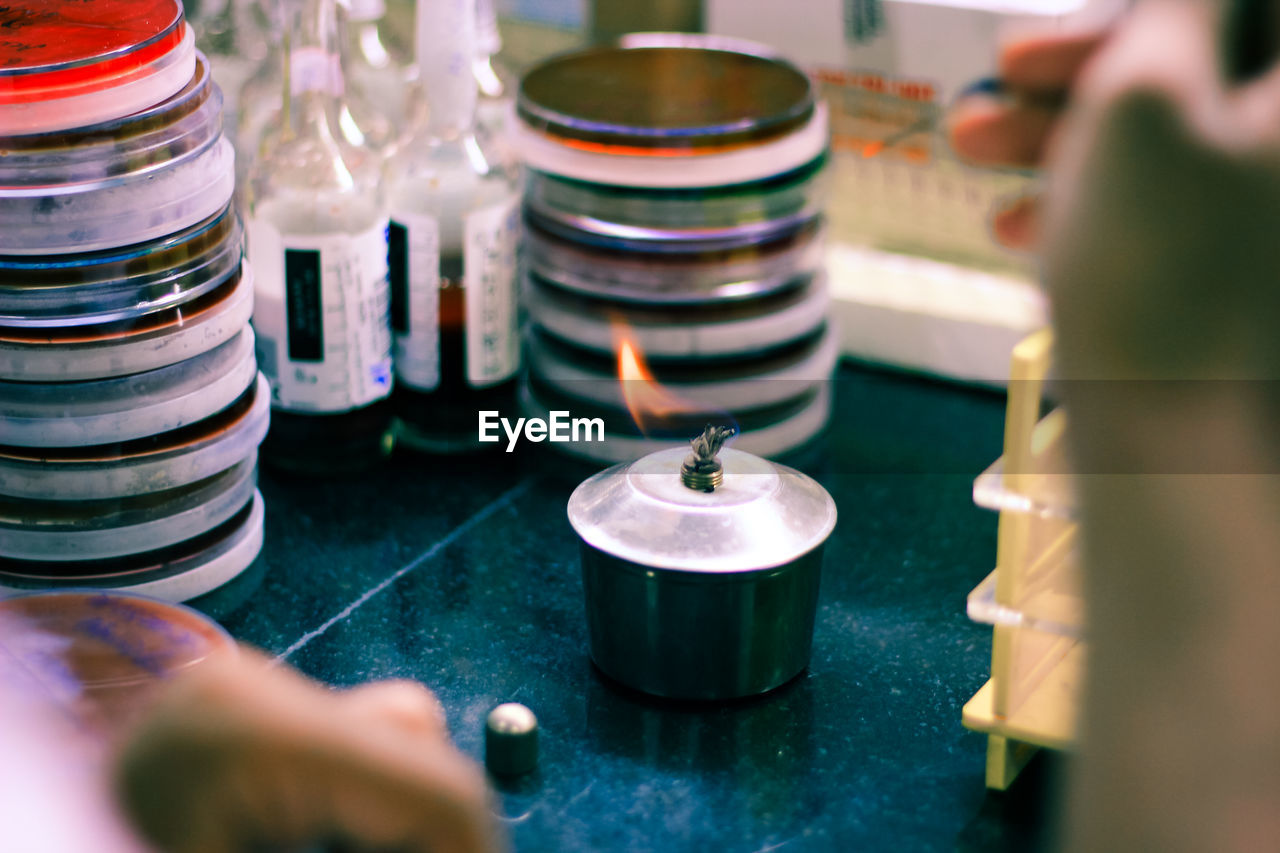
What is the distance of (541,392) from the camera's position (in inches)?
36.8

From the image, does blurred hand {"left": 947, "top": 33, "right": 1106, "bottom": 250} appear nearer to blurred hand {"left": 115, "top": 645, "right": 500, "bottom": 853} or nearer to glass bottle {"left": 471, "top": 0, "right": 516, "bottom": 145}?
blurred hand {"left": 115, "top": 645, "right": 500, "bottom": 853}

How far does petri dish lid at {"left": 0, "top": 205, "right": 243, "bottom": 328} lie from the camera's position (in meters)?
0.69

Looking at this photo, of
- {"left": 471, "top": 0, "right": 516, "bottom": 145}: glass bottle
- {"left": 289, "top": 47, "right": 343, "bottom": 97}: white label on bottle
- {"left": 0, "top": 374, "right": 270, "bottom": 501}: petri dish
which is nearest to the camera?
{"left": 0, "top": 374, "right": 270, "bottom": 501}: petri dish

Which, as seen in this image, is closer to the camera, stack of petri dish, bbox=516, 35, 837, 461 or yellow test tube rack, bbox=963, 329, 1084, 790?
yellow test tube rack, bbox=963, 329, 1084, 790

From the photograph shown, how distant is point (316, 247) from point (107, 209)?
17 centimetres

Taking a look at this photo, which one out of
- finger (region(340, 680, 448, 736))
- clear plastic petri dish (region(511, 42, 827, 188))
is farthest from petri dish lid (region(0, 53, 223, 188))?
finger (region(340, 680, 448, 736))

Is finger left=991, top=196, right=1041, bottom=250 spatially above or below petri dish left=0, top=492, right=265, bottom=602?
above

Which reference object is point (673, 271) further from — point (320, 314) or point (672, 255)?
point (320, 314)

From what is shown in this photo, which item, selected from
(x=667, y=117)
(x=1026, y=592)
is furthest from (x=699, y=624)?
(x=667, y=117)

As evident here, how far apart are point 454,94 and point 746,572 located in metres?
0.38

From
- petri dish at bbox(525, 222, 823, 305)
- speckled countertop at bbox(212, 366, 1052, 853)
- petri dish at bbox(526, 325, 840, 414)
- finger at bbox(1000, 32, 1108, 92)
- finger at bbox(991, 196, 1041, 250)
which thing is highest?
finger at bbox(1000, 32, 1108, 92)

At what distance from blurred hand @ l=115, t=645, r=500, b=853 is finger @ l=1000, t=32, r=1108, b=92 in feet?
0.68

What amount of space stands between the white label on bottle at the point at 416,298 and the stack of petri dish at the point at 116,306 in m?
0.13

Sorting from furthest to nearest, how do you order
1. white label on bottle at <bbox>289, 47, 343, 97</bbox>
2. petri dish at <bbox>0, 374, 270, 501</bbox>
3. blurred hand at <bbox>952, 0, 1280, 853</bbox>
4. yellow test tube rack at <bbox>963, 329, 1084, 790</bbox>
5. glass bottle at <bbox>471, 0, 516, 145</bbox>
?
glass bottle at <bbox>471, 0, 516, 145</bbox>, white label on bottle at <bbox>289, 47, 343, 97</bbox>, petri dish at <bbox>0, 374, 270, 501</bbox>, yellow test tube rack at <bbox>963, 329, 1084, 790</bbox>, blurred hand at <bbox>952, 0, 1280, 853</bbox>
